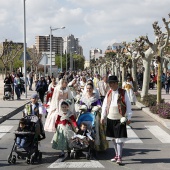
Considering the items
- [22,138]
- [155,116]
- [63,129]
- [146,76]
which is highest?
[146,76]

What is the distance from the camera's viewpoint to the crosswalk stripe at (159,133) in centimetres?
1102

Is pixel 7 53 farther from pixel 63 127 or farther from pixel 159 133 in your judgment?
pixel 63 127

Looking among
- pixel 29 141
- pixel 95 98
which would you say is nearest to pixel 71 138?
pixel 29 141

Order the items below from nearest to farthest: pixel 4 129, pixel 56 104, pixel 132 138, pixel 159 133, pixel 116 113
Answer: pixel 116 113 → pixel 56 104 → pixel 132 138 → pixel 159 133 → pixel 4 129

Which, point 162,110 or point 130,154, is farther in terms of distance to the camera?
point 162,110

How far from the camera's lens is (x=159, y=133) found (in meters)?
12.1

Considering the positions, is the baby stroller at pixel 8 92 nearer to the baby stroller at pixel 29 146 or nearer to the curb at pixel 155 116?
the curb at pixel 155 116

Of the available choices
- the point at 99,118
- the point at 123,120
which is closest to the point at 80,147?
the point at 99,118

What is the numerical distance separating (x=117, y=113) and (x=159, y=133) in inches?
172

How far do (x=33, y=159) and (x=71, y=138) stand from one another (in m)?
0.94

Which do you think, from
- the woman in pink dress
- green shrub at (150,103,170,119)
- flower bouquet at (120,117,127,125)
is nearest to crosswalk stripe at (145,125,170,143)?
green shrub at (150,103,170,119)

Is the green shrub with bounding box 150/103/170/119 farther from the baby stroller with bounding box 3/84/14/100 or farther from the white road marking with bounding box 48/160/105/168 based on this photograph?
the baby stroller with bounding box 3/84/14/100

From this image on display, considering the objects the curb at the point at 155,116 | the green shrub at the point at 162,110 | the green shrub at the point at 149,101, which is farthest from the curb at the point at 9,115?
the green shrub at the point at 149,101

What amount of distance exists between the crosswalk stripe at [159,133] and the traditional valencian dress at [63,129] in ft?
10.6
